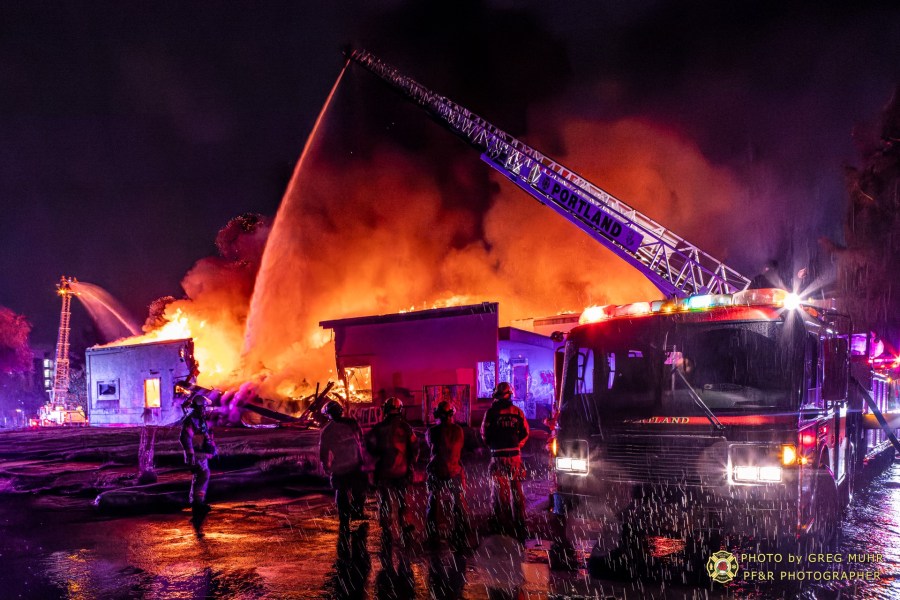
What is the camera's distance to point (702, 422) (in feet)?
17.7

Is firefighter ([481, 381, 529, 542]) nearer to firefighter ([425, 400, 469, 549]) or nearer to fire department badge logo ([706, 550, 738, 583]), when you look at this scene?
firefighter ([425, 400, 469, 549])

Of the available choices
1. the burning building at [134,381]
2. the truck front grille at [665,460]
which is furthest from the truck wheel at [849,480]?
the burning building at [134,381]

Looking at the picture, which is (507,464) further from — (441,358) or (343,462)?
(441,358)

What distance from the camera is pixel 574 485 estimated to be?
595 cm

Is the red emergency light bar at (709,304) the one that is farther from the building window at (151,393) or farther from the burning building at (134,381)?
the building window at (151,393)

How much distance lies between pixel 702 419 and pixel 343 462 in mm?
3724

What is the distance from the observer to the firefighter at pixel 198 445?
28.7 ft

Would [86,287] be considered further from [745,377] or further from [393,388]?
[745,377]

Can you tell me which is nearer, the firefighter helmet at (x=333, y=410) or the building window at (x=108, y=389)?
the firefighter helmet at (x=333, y=410)

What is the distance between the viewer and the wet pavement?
16.7 ft

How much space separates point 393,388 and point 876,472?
46.3 feet

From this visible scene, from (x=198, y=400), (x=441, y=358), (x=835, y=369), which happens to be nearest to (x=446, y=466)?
(x=198, y=400)

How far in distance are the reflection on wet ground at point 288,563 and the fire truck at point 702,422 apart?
1.81ft

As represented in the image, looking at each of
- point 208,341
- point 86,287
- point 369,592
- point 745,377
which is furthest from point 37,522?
point 86,287
